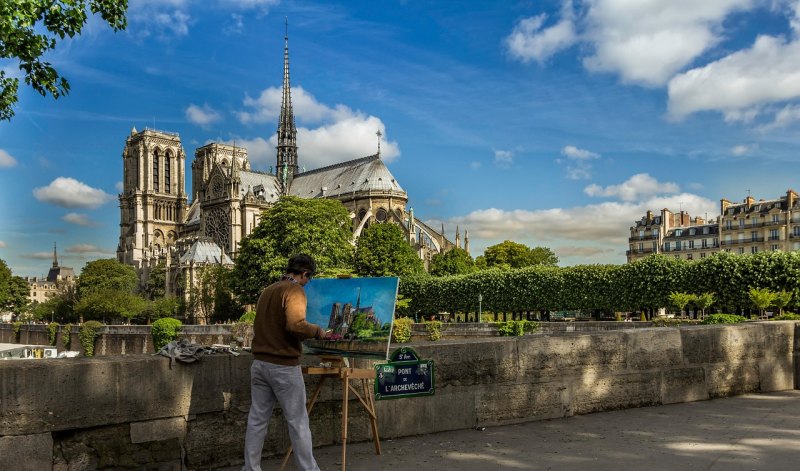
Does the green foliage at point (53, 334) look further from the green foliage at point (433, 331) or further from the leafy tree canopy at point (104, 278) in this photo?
the green foliage at point (433, 331)

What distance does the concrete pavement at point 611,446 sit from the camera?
676 centimetres

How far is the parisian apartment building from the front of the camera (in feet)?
295

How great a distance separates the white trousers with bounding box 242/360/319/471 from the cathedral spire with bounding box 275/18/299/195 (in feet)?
366

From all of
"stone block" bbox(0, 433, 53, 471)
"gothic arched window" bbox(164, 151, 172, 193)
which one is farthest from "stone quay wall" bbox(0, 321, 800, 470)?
"gothic arched window" bbox(164, 151, 172, 193)

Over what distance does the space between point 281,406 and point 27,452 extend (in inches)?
88.0

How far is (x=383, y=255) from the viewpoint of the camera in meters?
69.1

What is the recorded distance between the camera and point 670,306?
49.1 meters

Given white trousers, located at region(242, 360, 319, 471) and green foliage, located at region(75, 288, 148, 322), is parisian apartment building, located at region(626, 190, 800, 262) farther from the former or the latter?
white trousers, located at region(242, 360, 319, 471)

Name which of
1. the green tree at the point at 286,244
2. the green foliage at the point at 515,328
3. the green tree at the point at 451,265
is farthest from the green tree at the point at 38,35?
the green tree at the point at 451,265

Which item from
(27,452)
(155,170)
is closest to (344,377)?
(27,452)

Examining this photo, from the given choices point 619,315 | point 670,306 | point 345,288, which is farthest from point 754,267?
point 345,288

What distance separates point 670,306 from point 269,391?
4749 centimetres

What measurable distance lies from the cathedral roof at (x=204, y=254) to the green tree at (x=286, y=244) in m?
→ 31.2

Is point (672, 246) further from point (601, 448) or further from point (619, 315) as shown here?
point (601, 448)
